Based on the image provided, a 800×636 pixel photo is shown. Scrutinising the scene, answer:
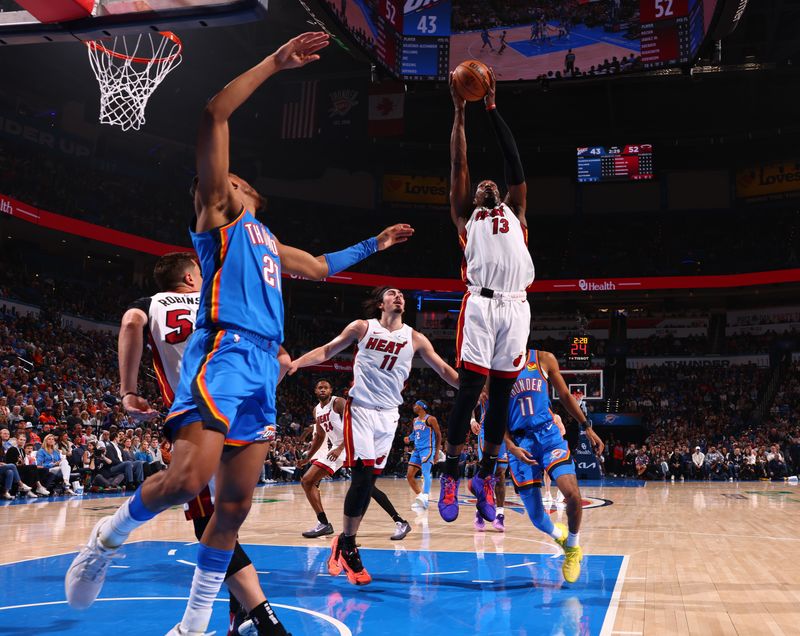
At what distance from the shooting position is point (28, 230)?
1034 inches

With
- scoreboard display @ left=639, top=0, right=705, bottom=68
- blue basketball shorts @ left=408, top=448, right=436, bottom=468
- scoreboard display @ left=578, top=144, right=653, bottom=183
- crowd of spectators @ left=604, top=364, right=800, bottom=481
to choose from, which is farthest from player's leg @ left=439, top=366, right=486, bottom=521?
scoreboard display @ left=578, top=144, right=653, bottom=183

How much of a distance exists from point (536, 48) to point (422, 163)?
60.0 ft

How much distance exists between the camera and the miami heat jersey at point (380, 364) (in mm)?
6770

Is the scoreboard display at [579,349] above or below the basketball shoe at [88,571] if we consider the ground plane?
above

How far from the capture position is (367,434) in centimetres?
665

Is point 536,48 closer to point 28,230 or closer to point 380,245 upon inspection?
point 380,245

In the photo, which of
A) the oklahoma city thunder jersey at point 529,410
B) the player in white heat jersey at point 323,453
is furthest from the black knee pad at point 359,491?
the player in white heat jersey at point 323,453

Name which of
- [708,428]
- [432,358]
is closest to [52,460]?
[432,358]

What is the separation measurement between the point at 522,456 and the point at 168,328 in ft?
11.6

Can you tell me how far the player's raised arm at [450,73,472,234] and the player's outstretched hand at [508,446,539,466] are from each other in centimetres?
221

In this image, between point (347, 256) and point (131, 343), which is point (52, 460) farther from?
point (347, 256)

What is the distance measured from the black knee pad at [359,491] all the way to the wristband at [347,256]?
7.94 feet

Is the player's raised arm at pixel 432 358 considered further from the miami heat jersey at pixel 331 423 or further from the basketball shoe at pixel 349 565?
the miami heat jersey at pixel 331 423

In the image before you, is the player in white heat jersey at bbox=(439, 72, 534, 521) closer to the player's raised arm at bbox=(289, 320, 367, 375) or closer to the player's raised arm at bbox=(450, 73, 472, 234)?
the player's raised arm at bbox=(450, 73, 472, 234)
